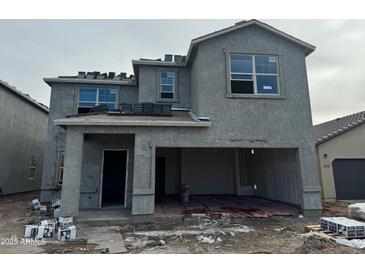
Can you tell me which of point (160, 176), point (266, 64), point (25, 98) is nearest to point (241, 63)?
point (266, 64)

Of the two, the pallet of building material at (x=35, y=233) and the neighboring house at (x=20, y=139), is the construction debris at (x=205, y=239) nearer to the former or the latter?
the pallet of building material at (x=35, y=233)

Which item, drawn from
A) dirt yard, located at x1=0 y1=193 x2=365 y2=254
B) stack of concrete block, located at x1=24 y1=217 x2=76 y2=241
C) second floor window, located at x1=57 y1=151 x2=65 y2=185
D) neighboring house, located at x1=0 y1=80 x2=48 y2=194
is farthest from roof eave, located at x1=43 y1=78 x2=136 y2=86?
stack of concrete block, located at x1=24 y1=217 x2=76 y2=241

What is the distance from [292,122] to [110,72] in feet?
34.9

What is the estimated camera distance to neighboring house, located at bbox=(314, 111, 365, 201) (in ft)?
42.7

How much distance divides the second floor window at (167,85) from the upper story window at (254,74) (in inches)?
140

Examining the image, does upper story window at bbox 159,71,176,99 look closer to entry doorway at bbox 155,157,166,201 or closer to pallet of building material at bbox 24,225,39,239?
entry doorway at bbox 155,157,166,201

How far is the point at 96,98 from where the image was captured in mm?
12688

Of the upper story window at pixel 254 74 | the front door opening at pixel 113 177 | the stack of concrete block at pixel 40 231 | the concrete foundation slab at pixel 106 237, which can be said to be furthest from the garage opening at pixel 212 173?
the stack of concrete block at pixel 40 231

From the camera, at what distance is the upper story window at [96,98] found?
12570 millimetres

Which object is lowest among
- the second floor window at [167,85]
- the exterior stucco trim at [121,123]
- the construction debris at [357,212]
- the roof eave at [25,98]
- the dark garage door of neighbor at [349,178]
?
the construction debris at [357,212]

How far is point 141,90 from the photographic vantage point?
11.9 m

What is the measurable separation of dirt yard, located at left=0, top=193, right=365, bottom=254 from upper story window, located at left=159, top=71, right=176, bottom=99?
6637mm
